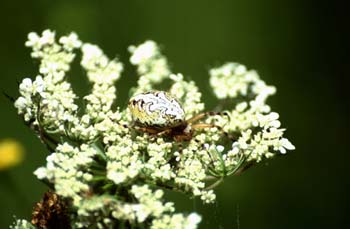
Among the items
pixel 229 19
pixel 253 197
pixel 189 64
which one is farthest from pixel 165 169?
pixel 229 19

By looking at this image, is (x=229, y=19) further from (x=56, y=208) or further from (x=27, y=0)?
(x=56, y=208)

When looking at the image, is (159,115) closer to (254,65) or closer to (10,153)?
(10,153)

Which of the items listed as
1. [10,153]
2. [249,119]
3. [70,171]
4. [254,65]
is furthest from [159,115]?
[254,65]

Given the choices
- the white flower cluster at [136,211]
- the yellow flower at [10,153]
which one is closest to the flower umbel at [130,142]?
the white flower cluster at [136,211]

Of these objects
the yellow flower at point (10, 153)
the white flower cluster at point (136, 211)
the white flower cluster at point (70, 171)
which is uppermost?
the yellow flower at point (10, 153)

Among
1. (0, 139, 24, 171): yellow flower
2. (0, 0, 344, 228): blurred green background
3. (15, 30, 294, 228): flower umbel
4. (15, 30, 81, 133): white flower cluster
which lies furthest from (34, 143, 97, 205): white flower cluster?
(0, 0, 344, 228): blurred green background

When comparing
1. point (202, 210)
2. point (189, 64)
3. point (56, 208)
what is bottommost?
point (56, 208)

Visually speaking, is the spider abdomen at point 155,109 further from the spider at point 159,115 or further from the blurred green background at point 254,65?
the blurred green background at point 254,65
